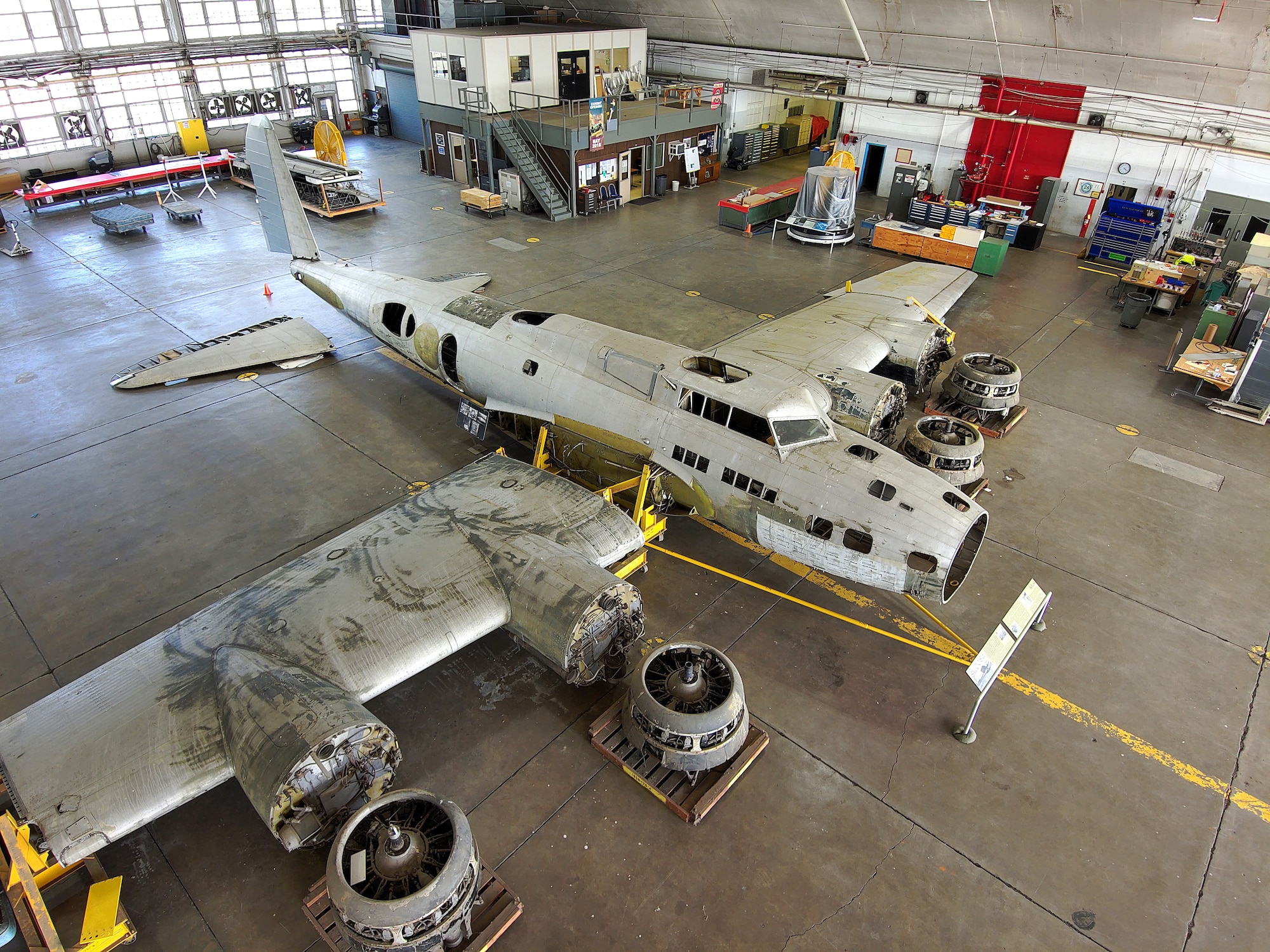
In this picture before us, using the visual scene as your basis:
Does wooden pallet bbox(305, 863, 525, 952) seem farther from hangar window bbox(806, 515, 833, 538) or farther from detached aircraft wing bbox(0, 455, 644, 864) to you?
hangar window bbox(806, 515, 833, 538)

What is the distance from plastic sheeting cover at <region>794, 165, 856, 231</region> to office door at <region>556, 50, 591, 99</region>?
1298 cm

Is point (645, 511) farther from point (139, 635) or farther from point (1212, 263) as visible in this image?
point (1212, 263)

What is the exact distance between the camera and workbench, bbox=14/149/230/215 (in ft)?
106

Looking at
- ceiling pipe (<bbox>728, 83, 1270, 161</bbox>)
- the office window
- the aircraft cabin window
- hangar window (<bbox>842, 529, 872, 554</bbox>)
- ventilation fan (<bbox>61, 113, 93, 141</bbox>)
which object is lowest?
hangar window (<bbox>842, 529, 872, 554</bbox>)

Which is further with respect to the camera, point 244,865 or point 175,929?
point 244,865

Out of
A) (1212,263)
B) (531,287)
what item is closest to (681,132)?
(531,287)

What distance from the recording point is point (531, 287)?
2541 centimetres

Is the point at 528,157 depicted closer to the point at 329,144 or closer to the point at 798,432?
the point at 329,144

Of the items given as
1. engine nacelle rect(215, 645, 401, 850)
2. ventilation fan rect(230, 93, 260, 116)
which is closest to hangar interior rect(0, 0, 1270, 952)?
engine nacelle rect(215, 645, 401, 850)

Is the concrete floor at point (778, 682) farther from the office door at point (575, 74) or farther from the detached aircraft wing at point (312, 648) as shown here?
the office door at point (575, 74)

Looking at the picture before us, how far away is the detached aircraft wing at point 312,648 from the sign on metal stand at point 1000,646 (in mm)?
5065

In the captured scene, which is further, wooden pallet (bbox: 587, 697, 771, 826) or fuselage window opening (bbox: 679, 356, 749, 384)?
fuselage window opening (bbox: 679, 356, 749, 384)

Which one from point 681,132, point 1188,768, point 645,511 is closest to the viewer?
point 1188,768

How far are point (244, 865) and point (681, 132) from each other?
36.7 metres
